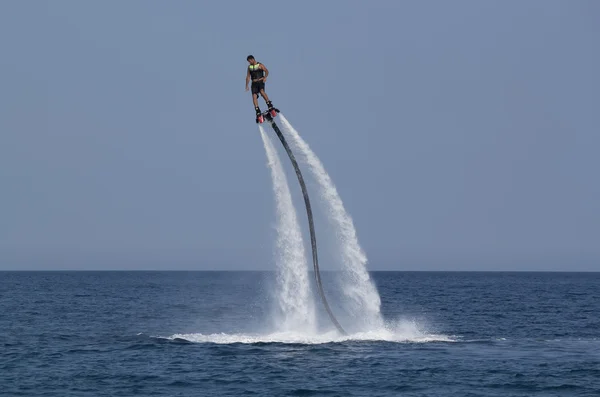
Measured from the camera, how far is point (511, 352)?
2098 inches

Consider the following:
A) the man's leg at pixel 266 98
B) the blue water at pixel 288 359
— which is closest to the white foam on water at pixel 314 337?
the blue water at pixel 288 359

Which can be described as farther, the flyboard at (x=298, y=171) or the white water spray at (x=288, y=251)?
the white water spray at (x=288, y=251)

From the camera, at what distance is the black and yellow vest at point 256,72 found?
4512 centimetres

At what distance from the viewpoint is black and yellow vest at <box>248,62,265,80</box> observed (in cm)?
4512

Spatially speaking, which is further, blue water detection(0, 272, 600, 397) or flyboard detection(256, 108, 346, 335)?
flyboard detection(256, 108, 346, 335)

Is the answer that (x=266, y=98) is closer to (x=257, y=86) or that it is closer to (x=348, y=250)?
(x=257, y=86)

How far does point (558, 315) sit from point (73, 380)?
192 feet

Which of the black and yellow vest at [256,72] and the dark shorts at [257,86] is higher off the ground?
the black and yellow vest at [256,72]

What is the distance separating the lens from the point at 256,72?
45.2m

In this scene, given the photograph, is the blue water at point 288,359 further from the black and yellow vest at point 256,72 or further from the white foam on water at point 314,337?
the black and yellow vest at point 256,72

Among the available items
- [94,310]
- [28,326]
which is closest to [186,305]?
[94,310]

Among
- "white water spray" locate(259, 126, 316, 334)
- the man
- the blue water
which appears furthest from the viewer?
"white water spray" locate(259, 126, 316, 334)

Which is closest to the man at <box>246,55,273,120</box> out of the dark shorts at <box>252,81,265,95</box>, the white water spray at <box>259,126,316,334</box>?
the dark shorts at <box>252,81,265,95</box>

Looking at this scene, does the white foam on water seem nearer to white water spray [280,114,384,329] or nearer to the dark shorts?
white water spray [280,114,384,329]
